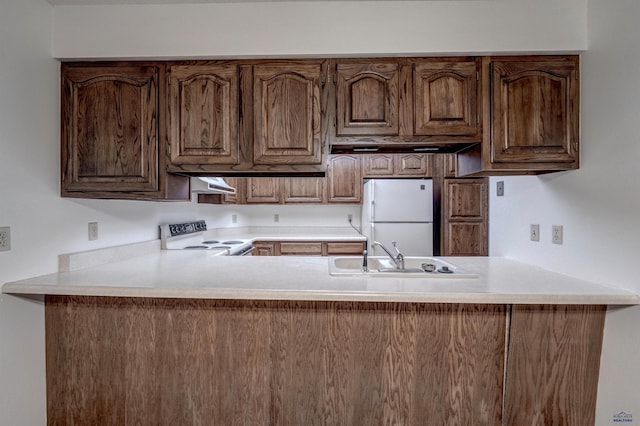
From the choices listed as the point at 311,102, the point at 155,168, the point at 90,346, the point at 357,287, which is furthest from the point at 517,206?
the point at 90,346

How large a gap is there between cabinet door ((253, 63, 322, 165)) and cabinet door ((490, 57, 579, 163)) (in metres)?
0.94

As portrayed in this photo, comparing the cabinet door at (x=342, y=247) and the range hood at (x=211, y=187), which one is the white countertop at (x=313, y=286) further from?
the cabinet door at (x=342, y=247)

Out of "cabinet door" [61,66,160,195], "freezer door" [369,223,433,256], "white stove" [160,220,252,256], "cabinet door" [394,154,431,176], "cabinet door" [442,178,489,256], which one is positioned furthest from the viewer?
"cabinet door" [394,154,431,176]

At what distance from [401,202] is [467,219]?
827 millimetres

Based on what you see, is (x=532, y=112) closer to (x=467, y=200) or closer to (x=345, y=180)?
(x=467, y=200)

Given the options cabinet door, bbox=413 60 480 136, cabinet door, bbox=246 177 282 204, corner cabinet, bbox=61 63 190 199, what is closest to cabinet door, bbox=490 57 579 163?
cabinet door, bbox=413 60 480 136

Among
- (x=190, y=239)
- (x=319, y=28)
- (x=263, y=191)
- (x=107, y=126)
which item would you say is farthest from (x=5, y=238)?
(x=263, y=191)

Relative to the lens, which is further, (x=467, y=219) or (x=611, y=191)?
(x=467, y=219)

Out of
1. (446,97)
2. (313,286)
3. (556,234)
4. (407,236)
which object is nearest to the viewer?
(313,286)

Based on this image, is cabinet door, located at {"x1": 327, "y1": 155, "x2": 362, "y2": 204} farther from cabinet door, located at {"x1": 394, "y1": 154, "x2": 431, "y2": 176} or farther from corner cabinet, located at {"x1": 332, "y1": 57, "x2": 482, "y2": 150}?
corner cabinet, located at {"x1": 332, "y1": 57, "x2": 482, "y2": 150}

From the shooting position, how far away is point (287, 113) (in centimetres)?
174

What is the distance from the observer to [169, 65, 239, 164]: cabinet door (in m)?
1.75

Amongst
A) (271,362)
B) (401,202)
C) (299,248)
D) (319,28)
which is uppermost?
(319,28)

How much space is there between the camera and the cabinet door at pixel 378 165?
4.13 meters
